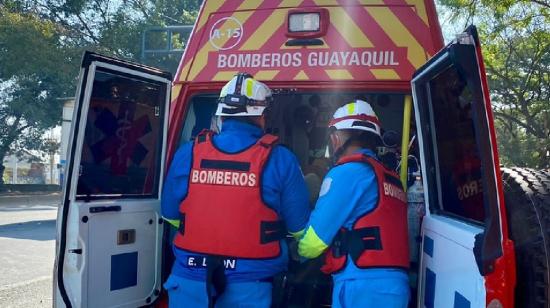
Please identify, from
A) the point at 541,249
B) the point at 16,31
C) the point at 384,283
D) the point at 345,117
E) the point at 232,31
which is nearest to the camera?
the point at 541,249

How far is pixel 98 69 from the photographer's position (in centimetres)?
298

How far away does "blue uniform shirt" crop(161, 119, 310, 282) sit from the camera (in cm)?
290

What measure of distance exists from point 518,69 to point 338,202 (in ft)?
56.2

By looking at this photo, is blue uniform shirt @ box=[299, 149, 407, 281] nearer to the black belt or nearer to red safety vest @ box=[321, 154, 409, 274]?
red safety vest @ box=[321, 154, 409, 274]

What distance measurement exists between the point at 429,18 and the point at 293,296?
188 cm

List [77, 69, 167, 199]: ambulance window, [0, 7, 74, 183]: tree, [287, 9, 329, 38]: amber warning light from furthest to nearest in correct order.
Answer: [0, 7, 74, 183]: tree
[287, 9, 329, 38]: amber warning light
[77, 69, 167, 199]: ambulance window

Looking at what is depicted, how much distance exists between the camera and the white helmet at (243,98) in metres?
3.02

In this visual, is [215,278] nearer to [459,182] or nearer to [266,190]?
[266,190]

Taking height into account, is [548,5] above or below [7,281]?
above

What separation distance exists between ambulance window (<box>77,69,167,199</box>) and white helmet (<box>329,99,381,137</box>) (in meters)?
1.09

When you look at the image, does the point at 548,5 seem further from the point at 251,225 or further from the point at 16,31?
the point at 16,31

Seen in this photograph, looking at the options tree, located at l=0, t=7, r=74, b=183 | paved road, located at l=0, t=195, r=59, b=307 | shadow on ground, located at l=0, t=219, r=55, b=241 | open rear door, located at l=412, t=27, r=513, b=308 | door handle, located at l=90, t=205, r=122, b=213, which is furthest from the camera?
tree, located at l=0, t=7, r=74, b=183

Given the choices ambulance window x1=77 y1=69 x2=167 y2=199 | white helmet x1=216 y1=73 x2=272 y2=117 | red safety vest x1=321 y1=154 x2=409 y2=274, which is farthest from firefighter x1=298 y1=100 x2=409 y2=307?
ambulance window x1=77 y1=69 x2=167 y2=199

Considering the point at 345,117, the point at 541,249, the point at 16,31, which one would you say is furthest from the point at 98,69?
the point at 16,31
